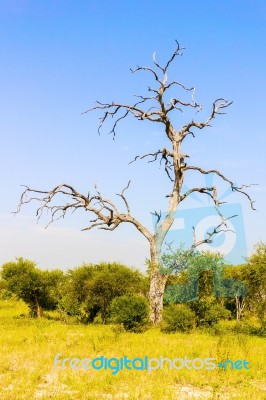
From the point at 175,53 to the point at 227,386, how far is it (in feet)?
61.8

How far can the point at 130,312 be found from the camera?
18.4 meters

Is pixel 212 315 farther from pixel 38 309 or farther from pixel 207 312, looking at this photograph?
pixel 38 309

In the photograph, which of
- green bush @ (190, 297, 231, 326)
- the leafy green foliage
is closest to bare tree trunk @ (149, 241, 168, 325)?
the leafy green foliage

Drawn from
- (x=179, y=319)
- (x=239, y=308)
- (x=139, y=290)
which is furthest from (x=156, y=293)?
(x=239, y=308)

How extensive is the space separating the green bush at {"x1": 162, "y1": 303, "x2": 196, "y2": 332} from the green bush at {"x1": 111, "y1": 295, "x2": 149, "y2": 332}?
3.39 feet

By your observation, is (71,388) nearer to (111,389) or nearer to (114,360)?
(111,389)

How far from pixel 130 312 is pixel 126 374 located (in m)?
8.30

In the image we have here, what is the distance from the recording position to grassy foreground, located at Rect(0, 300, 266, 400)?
8633 mm

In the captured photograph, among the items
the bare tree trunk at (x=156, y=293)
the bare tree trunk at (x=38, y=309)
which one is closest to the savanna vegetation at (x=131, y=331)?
the bare tree trunk at (x=38, y=309)

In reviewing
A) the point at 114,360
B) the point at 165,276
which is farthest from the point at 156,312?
the point at 114,360

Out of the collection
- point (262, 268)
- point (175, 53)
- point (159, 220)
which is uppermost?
point (175, 53)

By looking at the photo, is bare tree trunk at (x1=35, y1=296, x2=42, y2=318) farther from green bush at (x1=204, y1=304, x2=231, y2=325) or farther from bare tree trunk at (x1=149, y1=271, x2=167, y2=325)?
green bush at (x1=204, y1=304, x2=231, y2=325)

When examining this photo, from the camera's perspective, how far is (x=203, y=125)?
959 inches

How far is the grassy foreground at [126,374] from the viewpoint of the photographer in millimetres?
8633
